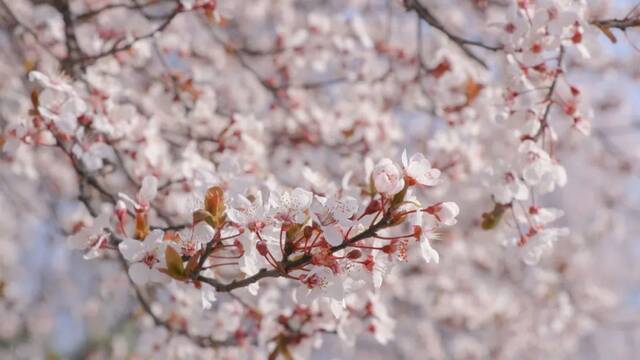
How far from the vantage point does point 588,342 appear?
875 centimetres

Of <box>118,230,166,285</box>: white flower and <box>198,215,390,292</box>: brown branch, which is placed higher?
<box>198,215,390,292</box>: brown branch

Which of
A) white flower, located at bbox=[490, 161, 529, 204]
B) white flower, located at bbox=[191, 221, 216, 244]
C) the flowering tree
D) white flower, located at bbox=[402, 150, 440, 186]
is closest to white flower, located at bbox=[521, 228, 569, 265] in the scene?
the flowering tree

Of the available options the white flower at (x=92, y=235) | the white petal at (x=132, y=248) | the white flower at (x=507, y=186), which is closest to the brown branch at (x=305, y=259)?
the white petal at (x=132, y=248)

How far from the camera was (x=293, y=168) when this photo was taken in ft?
8.70

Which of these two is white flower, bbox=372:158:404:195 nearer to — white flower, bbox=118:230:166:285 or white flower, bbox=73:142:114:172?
white flower, bbox=118:230:166:285

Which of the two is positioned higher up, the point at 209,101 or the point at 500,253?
the point at 209,101

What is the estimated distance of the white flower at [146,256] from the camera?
4.21 ft

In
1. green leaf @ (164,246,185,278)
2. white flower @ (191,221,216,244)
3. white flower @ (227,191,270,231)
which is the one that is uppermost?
white flower @ (227,191,270,231)

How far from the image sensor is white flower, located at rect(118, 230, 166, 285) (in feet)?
4.21

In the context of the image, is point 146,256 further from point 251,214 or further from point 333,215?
point 333,215

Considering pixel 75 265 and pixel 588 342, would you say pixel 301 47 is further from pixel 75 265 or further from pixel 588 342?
pixel 588 342

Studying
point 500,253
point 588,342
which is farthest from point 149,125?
point 588,342

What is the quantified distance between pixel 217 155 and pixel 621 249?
739cm

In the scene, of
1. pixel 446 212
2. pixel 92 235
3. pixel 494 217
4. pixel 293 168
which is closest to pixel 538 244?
pixel 494 217
